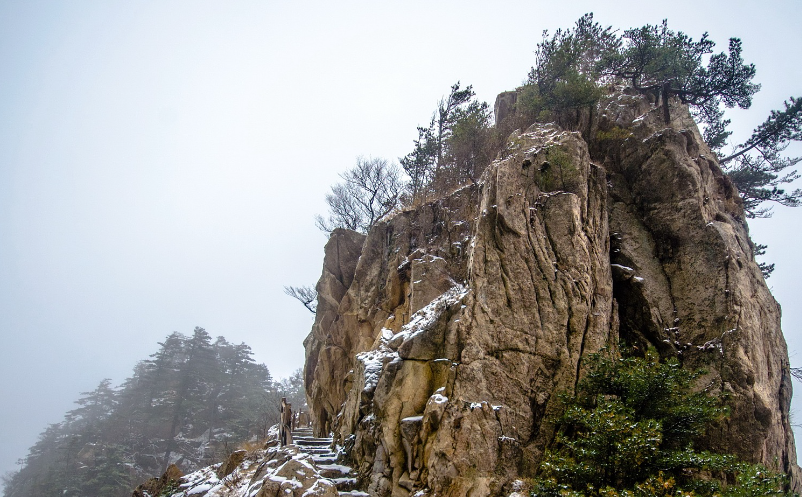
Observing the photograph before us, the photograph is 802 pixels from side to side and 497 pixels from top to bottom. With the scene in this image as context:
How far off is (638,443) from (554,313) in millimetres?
3885

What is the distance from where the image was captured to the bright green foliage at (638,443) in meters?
8.12

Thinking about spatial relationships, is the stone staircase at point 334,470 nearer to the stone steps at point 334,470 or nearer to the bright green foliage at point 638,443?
the stone steps at point 334,470

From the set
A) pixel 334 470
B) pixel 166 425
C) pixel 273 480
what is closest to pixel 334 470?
pixel 334 470

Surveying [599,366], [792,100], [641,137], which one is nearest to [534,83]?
[641,137]

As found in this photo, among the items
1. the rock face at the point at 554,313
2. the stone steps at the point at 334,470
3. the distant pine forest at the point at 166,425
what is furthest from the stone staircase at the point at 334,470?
the distant pine forest at the point at 166,425

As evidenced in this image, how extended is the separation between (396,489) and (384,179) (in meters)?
20.9

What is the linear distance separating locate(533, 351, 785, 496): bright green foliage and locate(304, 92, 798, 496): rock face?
2.79 ft

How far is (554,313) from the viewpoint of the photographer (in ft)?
37.6

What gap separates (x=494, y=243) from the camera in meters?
12.6

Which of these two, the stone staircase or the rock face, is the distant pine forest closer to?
the stone staircase

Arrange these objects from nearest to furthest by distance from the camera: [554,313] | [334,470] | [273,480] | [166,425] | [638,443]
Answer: [638,443]
[273,480]
[554,313]
[334,470]
[166,425]

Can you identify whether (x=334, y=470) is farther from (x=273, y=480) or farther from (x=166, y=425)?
(x=166, y=425)

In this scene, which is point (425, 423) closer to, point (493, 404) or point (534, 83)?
point (493, 404)

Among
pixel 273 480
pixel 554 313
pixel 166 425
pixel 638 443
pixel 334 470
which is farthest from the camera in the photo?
pixel 166 425
